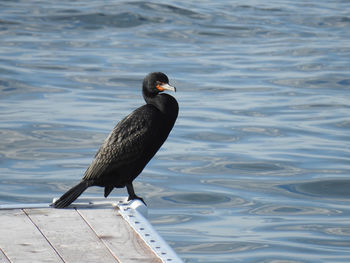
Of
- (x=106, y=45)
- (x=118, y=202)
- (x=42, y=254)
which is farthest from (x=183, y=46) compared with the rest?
(x=42, y=254)

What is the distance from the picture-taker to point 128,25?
1906cm

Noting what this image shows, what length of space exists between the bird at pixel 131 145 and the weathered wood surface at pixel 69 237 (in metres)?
0.54

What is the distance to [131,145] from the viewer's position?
595 centimetres

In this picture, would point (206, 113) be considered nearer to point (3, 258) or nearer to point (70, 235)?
point (70, 235)

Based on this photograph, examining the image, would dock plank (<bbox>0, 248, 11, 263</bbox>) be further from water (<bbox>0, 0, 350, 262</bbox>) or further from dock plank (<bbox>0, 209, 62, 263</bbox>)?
water (<bbox>0, 0, 350, 262</bbox>)

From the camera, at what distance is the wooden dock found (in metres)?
4.53

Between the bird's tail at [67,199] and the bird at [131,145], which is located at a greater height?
the bird at [131,145]

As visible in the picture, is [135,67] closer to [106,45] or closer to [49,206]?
[106,45]

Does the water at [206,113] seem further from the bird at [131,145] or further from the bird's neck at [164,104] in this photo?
the bird's neck at [164,104]

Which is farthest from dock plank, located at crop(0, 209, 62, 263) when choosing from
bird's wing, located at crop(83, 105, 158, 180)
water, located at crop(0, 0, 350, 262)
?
water, located at crop(0, 0, 350, 262)

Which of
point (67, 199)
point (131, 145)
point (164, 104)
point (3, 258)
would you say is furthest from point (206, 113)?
point (3, 258)

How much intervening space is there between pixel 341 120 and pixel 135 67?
4.46 metres

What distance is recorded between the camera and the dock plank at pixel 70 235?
4.53 m

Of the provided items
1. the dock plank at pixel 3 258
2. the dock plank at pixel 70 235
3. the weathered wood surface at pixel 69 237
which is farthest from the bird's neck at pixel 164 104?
the dock plank at pixel 3 258
